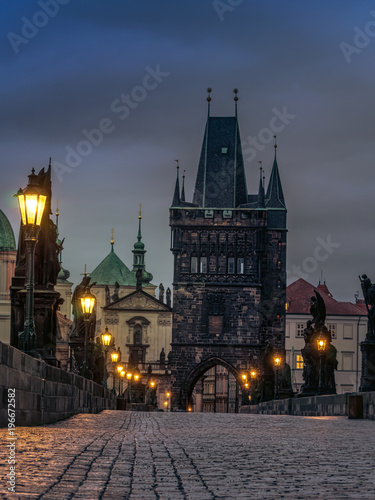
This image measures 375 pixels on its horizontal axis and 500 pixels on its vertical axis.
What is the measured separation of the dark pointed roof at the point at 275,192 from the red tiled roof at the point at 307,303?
11.1 metres

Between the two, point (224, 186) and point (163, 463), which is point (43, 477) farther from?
point (224, 186)

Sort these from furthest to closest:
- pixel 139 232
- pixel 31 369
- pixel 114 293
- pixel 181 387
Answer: pixel 139 232 < pixel 114 293 < pixel 181 387 < pixel 31 369

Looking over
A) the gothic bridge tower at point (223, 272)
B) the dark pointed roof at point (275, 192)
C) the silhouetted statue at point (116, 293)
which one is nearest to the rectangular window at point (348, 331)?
the dark pointed roof at point (275, 192)

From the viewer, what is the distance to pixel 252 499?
5902 millimetres

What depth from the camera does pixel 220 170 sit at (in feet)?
326

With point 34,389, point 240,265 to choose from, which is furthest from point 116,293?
point 34,389

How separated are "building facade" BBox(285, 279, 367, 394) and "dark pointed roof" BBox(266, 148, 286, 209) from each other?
13.7m

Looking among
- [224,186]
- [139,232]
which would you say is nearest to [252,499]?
[224,186]

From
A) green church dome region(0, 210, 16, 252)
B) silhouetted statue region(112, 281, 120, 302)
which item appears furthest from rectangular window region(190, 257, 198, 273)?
silhouetted statue region(112, 281, 120, 302)

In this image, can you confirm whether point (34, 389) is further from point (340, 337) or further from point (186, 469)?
point (340, 337)

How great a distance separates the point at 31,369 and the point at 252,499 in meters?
8.67

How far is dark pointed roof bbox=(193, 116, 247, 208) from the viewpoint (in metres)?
98.9

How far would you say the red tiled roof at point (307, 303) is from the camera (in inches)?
4441

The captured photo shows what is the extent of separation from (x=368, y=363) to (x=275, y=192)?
259 ft
